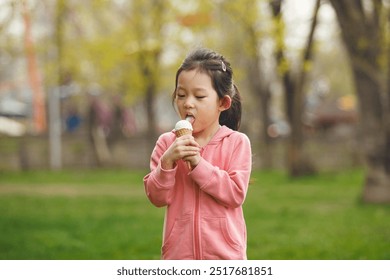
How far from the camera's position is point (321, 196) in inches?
550

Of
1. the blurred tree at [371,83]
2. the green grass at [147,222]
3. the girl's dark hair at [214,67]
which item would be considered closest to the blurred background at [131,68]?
the green grass at [147,222]

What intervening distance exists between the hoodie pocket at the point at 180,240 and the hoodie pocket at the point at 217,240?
0.06 m

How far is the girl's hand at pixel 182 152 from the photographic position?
319cm

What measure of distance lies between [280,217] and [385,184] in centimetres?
188

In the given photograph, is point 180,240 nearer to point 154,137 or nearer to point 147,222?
point 147,222

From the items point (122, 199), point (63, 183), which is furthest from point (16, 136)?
point (122, 199)

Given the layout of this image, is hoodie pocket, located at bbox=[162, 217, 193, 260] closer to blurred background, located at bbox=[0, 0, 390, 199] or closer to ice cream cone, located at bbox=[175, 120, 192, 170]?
ice cream cone, located at bbox=[175, 120, 192, 170]

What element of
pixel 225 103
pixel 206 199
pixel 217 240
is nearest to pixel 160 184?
pixel 206 199

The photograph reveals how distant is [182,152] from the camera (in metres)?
3.19

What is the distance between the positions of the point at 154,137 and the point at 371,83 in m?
13.9

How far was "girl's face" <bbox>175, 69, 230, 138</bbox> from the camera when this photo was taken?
3.35 m

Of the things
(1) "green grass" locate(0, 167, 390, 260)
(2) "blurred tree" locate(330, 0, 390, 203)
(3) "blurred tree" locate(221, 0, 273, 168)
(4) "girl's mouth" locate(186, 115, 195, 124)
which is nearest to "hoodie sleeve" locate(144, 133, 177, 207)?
(4) "girl's mouth" locate(186, 115, 195, 124)

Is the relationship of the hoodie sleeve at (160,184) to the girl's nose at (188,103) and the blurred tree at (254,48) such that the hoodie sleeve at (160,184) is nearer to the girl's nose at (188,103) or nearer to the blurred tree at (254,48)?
the girl's nose at (188,103)

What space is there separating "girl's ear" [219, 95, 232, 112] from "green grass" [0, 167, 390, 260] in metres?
3.49
